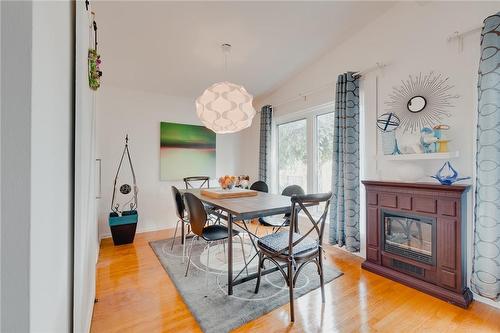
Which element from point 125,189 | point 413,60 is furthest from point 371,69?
point 125,189

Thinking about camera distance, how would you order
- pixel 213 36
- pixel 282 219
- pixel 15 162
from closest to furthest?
pixel 15 162 → pixel 213 36 → pixel 282 219

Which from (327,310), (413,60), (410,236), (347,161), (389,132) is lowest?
(327,310)

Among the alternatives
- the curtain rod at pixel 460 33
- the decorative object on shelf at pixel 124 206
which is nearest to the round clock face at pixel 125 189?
the decorative object on shelf at pixel 124 206

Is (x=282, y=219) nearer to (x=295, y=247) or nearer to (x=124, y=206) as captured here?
(x=295, y=247)

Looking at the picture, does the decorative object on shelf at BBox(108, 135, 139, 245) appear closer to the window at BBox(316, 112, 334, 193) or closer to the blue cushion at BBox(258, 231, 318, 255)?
the blue cushion at BBox(258, 231, 318, 255)

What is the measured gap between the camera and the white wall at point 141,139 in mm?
3605

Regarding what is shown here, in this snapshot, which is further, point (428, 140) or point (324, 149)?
point (324, 149)

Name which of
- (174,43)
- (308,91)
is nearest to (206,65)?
(174,43)

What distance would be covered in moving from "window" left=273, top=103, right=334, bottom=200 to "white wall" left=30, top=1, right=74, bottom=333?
3.15m

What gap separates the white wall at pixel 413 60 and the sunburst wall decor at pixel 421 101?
0.07 meters

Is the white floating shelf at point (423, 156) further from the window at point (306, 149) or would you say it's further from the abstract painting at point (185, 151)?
the abstract painting at point (185, 151)

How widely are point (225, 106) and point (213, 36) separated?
3.35 ft

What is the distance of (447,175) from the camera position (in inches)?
85.6

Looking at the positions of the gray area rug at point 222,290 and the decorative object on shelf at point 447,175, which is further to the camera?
the decorative object on shelf at point 447,175
